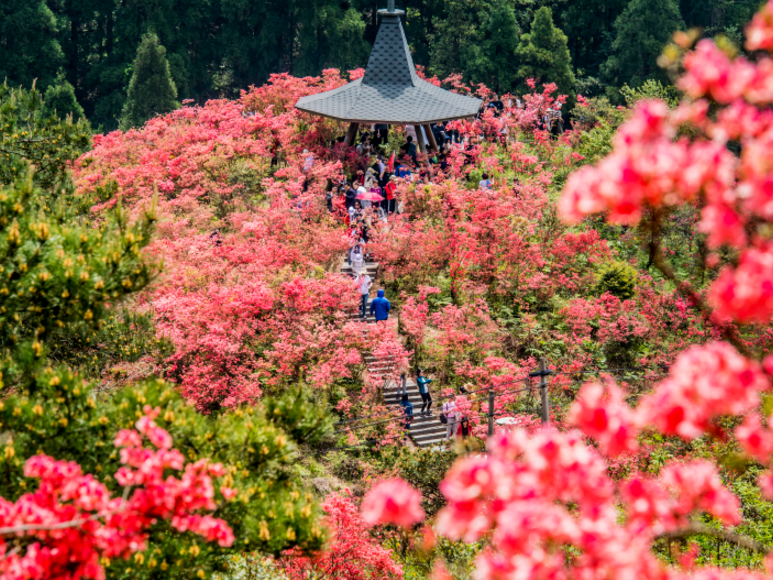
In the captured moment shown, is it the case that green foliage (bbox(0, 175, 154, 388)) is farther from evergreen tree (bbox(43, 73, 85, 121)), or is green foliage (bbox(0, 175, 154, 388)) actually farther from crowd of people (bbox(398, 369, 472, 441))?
evergreen tree (bbox(43, 73, 85, 121))

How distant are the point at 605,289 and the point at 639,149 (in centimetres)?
1612

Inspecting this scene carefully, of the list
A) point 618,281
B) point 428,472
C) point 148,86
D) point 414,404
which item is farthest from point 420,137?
point 148,86

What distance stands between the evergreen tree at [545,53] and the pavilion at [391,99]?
13.4 meters

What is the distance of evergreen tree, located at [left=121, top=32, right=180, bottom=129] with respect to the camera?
35.2 meters

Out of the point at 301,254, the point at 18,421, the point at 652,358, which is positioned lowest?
the point at 652,358

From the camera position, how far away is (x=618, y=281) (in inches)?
728

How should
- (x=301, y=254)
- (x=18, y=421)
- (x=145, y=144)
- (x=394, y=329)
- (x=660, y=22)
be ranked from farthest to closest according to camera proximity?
(x=660, y=22) → (x=145, y=144) → (x=301, y=254) → (x=394, y=329) → (x=18, y=421)

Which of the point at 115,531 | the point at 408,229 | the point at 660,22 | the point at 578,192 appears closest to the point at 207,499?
the point at 115,531

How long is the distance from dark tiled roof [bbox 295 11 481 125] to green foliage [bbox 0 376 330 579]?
1636cm

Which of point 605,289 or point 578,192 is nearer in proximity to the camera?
point 578,192

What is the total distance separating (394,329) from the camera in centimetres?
1595

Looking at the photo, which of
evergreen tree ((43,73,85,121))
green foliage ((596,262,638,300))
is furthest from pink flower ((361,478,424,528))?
evergreen tree ((43,73,85,121))

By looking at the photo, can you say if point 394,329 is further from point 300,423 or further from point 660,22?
point 660,22

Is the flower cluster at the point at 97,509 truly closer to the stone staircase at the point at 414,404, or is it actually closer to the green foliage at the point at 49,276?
the green foliage at the point at 49,276
